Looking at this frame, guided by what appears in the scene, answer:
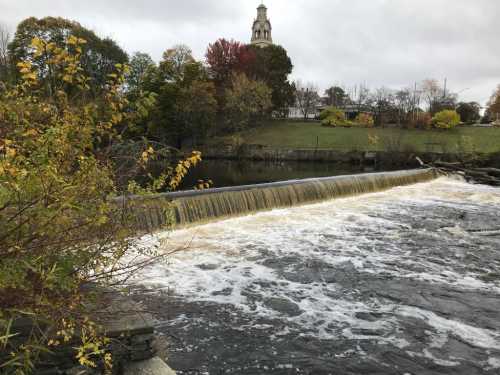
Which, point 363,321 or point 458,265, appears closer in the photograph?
point 363,321

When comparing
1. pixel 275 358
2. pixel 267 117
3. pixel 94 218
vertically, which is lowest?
pixel 275 358

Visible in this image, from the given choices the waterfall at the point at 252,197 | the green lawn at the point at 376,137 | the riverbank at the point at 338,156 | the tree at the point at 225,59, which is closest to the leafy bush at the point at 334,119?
the green lawn at the point at 376,137

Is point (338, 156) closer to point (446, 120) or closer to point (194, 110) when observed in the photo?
point (194, 110)

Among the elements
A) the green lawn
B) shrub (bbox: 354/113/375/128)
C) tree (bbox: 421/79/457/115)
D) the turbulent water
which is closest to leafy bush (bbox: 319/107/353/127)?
shrub (bbox: 354/113/375/128)

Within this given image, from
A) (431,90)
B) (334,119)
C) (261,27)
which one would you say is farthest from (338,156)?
(261,27)

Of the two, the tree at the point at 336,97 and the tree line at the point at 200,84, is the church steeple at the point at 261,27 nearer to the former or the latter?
the tree at the point at 336,97

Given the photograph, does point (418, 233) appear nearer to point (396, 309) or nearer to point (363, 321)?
point (396, 309)

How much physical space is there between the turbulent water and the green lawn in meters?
22.0

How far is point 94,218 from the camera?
2.70 meters

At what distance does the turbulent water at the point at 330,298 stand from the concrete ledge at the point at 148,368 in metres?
0.70

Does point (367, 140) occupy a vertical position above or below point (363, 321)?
above

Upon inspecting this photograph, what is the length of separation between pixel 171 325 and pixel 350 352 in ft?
8.01

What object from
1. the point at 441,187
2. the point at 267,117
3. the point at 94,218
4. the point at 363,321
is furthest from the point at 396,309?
the point at 267,117

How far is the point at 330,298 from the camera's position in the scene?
630 centimetres
